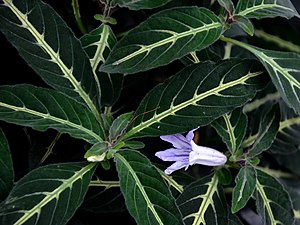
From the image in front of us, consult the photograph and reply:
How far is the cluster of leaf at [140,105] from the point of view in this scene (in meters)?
0.74

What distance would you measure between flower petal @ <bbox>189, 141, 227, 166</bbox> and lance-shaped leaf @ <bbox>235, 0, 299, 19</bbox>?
0.67 feet

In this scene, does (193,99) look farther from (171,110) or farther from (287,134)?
(287,134)

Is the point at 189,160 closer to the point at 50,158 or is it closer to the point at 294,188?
the point at 50,158

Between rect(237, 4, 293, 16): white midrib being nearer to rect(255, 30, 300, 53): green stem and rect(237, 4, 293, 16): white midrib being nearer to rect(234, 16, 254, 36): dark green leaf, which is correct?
rect(234, 16, 254, 36): dark green leaf

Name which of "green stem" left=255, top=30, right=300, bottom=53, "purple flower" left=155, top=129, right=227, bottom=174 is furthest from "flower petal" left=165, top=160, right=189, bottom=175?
"green stem" left=255, top=30, right=300, bottom=53

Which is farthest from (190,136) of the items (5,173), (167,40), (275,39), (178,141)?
(275,39)

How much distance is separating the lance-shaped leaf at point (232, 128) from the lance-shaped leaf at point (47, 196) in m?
0.22

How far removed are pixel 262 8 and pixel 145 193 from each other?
324mm

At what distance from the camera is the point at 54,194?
2.43 feet

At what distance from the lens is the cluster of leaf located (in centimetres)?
74

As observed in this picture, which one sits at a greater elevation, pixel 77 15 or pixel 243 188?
pixel 77 15

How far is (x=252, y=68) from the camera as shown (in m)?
0.85

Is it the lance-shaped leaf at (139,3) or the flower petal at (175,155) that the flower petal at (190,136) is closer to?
the flower petal at (175,155)

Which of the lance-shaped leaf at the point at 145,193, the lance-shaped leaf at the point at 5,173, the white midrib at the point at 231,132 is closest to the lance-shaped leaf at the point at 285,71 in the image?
the white midrib at the point at 231,132
